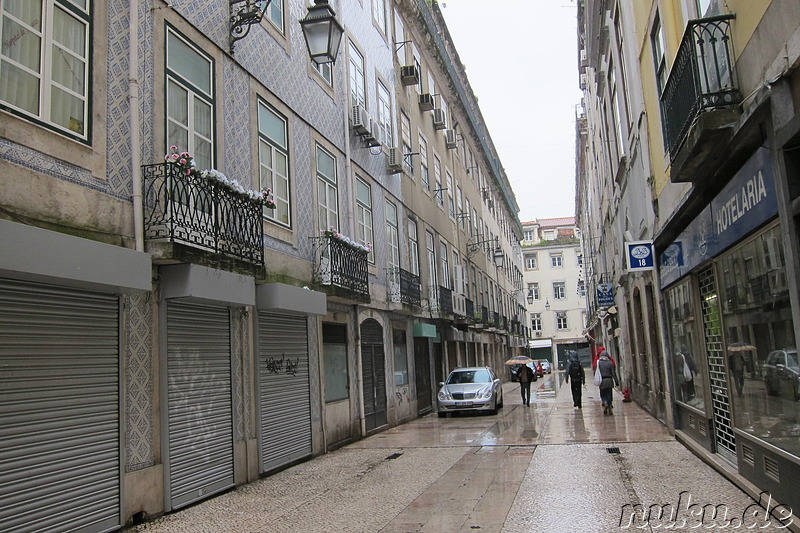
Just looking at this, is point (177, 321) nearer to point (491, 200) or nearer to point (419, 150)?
point (419, 150)

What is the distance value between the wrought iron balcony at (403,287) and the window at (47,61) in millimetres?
11060

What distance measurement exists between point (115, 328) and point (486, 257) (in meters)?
31.1

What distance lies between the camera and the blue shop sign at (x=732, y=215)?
573 cm

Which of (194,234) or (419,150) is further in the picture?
(419,150)

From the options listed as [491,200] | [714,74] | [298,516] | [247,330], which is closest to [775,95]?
[714,74]

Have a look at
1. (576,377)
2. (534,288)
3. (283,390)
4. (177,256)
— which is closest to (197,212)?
(177,256)

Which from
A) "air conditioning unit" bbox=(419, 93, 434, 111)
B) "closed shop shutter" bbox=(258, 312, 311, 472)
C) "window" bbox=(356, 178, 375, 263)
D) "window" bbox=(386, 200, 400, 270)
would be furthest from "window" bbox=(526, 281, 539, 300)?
"closed shop shutter" bbox=(258, 312, 311, 472)

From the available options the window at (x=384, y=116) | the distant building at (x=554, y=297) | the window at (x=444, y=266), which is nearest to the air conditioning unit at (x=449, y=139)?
the window at (x=444, y=266)

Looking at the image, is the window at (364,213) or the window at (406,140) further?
the window at (406,140)

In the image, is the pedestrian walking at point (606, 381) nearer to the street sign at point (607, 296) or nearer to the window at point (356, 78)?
the street sign at point (607, 296)

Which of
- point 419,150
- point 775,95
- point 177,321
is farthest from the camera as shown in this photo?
point 419,150

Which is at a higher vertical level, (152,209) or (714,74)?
(714,74)

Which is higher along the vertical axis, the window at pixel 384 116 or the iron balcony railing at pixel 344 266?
the window at pixel 384 116

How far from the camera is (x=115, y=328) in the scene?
725 cm
